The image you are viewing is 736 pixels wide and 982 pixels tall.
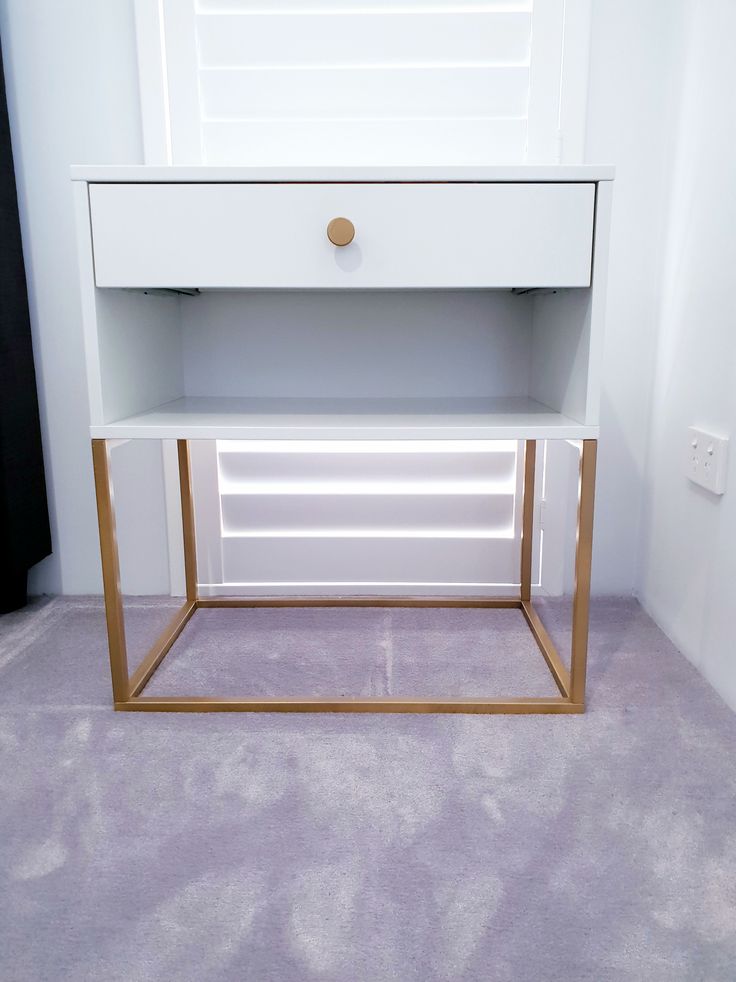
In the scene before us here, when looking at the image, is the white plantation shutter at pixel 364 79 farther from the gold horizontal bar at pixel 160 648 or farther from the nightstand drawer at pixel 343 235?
the gold horizontal bar at pixel 160 648

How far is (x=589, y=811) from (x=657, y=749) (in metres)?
0.16

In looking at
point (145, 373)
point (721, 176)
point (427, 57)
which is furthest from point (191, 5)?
point (721, 176)

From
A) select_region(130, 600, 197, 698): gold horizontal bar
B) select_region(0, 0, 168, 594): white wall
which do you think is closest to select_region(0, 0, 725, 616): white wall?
select_region(0, 0, 168, 594): white wall

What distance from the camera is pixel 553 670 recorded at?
102 cm

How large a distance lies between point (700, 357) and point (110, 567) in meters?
0.87

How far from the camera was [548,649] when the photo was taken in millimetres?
1065

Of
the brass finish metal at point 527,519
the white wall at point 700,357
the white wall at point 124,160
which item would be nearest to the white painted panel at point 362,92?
the white wall at point 124,160

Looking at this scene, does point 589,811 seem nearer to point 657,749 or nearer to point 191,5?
point 657,749

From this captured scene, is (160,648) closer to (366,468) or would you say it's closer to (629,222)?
(366,468)

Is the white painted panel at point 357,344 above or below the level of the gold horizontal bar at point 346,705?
above

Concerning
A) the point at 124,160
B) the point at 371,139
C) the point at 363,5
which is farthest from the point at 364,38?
the point at 124,160

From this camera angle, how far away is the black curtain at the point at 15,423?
1.13 meters

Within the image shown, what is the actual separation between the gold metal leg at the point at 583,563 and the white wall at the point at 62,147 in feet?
2.51

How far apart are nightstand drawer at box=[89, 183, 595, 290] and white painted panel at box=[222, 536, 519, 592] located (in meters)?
0.59
